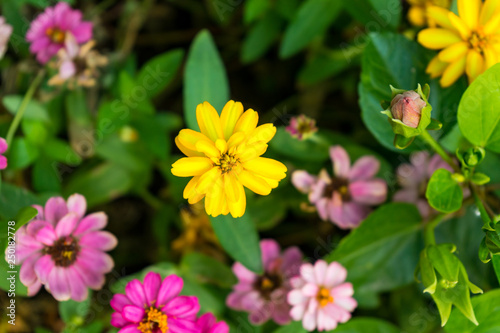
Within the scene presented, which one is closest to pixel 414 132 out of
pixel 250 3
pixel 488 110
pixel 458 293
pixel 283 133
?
pixel 488 110

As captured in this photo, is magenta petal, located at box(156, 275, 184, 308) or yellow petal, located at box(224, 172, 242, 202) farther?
A: magenta petal, located at box(156, 275, 184, 308)

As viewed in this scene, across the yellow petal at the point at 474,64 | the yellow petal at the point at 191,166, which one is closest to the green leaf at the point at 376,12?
the yellow petal at the point at 474,64

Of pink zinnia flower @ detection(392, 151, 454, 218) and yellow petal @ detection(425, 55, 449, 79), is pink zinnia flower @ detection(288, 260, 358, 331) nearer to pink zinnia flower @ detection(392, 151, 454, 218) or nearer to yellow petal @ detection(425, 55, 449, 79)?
pink zinnia flower @ detection(392, 151, 454, 218)

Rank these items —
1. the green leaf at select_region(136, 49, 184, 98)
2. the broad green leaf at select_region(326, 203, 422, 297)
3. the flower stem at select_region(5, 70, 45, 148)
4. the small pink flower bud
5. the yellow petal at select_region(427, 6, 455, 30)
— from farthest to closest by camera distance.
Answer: the green leaf at select_region(136, 49, 184, 98), the flower stem at select_region(5, 70, 45, 148), the broad green leaf at select_region(326, 203, 422, 297), the yellow petal at select_region(427, 6, 455, 30), the small pink flower bud

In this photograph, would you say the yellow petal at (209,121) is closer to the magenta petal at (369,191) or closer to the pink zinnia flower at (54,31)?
the magenta petal at (369,191)

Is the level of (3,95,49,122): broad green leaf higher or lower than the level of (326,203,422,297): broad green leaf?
higher

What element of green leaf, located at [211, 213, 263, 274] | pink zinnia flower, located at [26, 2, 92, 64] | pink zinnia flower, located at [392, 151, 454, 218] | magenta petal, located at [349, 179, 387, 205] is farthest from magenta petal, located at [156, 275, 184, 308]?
pink zinnia flower, located at [26, 2, 92, 64]
